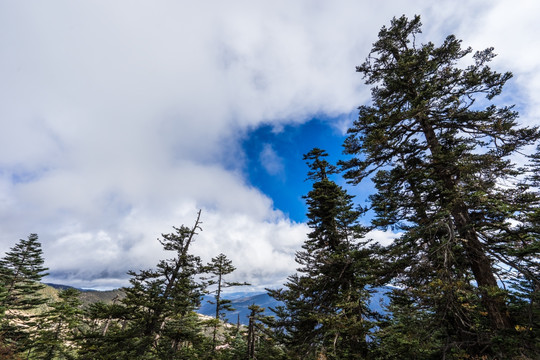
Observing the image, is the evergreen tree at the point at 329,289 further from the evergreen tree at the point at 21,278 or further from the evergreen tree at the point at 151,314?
the evergreen tree at the point at 21,278

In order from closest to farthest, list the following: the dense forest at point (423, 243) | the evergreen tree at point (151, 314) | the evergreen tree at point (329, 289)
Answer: the dense forest at point (423, 243) → the evergreen tree at point (329, 289) → the evergreen tree at point (151, 314)

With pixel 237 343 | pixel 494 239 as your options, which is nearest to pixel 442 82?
pixel 494 239

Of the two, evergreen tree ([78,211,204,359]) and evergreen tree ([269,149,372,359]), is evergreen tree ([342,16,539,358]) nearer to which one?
evergreen tree ([269,149,372,359])

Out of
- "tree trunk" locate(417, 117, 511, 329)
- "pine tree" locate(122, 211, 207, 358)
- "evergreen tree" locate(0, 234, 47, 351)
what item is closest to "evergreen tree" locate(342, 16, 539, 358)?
"tree trunk" locate(417, 117, 511, 329)

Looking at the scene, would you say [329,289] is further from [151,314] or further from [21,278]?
[21,278]

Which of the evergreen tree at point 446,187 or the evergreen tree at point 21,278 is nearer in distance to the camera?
the evergreen tree at point 446,187

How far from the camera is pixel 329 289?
48.3 ft

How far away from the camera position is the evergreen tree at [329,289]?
11.3 metres

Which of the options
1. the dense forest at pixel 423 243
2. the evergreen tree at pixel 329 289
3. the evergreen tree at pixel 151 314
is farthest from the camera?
the evergreen tree at pixel 151 314

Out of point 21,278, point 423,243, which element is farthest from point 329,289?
point 21,278

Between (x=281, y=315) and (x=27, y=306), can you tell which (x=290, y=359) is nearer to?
(x=281, y=315)

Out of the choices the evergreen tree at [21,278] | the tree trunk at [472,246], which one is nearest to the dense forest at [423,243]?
the tree trunk at [472,246]

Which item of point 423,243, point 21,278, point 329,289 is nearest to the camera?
point 423,243

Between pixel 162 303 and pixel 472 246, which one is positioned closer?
pixel 472 246
